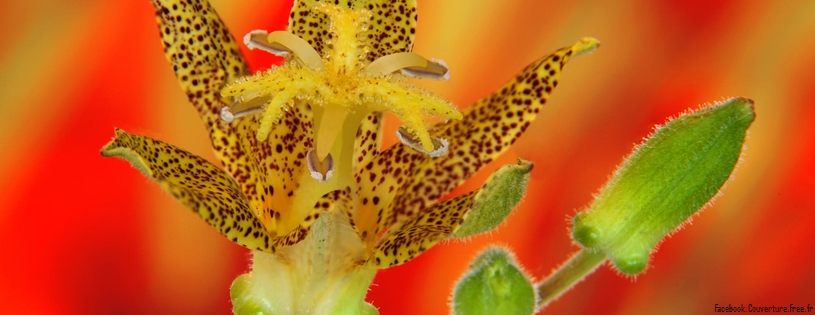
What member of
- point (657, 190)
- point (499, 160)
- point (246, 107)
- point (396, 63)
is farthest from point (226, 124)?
point (499, 160)

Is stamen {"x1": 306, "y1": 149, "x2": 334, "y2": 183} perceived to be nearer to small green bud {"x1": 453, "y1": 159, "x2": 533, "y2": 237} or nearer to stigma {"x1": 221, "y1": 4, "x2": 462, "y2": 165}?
stigma {"x1": 221, "y1": 4, "x2": 462, "y2": 165}

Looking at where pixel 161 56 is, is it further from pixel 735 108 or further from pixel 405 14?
pixel 735 108

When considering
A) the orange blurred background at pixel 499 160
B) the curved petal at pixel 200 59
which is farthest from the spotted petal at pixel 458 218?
the orange blurred background at pixel 499 160

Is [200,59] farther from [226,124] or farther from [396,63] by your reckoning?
[396,63]

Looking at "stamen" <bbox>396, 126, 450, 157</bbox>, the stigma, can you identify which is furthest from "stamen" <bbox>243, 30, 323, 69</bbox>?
"stamen" <bbox>396, 126, 450, 157</bbox>

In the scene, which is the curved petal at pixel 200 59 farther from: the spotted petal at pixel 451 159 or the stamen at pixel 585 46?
the stamen at pixel 585 46
